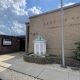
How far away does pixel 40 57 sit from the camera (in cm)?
983

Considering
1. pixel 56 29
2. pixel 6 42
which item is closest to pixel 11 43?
pixel 6 42

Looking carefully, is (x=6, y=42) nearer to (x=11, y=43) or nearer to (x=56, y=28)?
(x=11, y=43)

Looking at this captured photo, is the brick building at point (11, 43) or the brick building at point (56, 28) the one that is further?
the brick building at point (11, 43)

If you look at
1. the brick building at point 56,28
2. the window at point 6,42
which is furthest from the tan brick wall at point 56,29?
the window at point 6,42

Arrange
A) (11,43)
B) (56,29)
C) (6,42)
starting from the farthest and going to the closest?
(11,43)
(6,42)
(56,29)

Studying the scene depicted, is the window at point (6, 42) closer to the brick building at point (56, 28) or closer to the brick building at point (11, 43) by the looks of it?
the brick building at point (11, 43)

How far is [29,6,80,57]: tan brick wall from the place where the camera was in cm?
1019

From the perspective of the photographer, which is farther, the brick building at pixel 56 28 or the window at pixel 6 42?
the window at pixel 6 42

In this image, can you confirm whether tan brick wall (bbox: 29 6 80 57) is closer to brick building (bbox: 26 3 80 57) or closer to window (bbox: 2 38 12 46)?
brick building (bbox: 26 3 80 57)

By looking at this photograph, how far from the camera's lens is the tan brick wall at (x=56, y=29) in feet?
33.4

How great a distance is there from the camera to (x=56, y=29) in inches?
443

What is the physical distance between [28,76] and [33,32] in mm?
6926

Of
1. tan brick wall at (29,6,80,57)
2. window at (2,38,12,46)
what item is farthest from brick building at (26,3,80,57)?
window at (2,38,12,46)

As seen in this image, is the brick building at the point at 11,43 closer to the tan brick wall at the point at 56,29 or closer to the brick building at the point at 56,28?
the brick building at the point at 56,28
